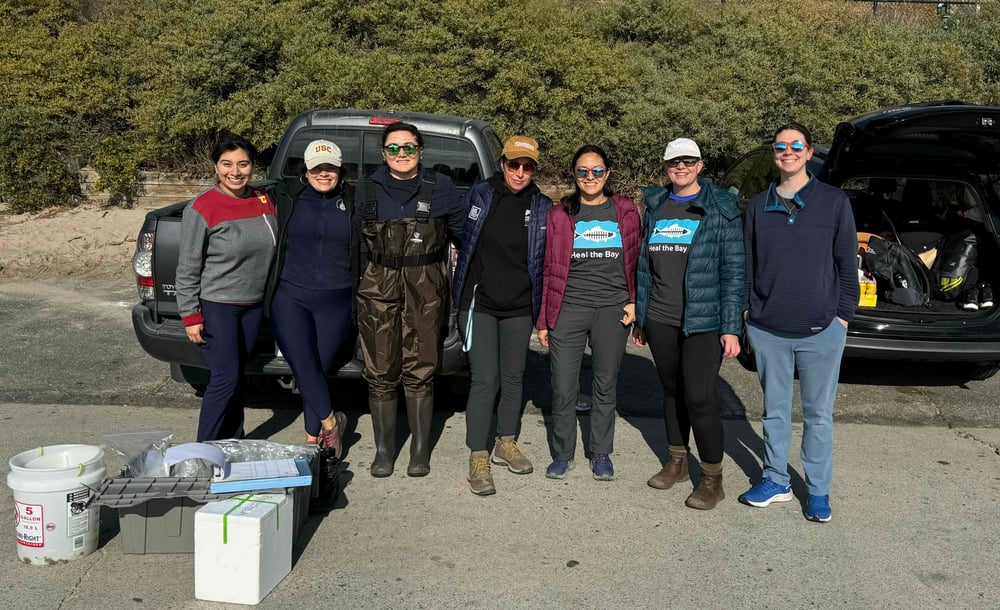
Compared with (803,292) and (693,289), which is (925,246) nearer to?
(803,292)

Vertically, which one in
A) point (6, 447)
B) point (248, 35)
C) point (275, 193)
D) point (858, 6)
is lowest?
point (6, 447)

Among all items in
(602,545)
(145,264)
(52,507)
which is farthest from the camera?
(145,264)

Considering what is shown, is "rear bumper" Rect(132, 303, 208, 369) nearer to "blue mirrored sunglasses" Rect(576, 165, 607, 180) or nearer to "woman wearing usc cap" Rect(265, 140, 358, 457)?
"woman wearing usc cap" Rect(265, 140, 358, 457)

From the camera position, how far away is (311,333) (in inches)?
188

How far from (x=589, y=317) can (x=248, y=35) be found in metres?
9.05

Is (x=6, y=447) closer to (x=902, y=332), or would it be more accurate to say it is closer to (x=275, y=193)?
(x=275, y=193)

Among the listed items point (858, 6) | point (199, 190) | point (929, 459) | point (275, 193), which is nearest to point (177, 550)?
point (275, 193)

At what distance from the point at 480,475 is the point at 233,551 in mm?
1528

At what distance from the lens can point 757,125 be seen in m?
12.2

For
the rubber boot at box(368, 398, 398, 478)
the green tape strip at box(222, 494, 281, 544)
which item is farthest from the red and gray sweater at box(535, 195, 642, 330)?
the green tape strip at box(222, 494, 281, 544)

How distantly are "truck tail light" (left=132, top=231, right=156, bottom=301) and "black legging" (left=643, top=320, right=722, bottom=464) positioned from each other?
2.84 metres

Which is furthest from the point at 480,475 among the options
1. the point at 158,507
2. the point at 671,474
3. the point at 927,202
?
the point at 927,202

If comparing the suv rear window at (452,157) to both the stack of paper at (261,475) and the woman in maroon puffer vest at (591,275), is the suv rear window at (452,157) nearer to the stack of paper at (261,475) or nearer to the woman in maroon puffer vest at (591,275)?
the woman in maroon puffer vest at (591,275)

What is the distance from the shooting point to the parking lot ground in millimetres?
3723
